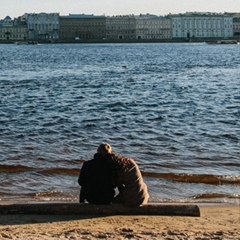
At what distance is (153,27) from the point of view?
172500mm

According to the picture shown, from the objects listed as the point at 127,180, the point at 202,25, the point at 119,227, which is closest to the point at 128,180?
the point at 127,180

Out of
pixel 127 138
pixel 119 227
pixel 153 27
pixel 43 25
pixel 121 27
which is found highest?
pixel 43 25

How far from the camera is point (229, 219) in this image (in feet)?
26.1

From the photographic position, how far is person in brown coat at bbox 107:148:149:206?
25.6 ft

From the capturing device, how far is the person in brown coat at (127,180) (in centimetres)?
779

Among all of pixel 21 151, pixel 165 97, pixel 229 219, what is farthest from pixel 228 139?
pixel 165 97

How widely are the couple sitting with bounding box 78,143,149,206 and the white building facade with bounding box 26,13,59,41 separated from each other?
16536cm

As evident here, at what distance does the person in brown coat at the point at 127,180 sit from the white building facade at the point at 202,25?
168 meters

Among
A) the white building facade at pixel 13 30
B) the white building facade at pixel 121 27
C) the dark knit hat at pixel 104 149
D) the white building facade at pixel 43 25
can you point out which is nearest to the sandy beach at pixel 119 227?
the dark knit hat at pixel 104 149

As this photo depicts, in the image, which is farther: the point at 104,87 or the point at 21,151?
the point at 104,87

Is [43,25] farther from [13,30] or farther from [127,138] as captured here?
[127,138]

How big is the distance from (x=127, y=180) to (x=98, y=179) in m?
0.33

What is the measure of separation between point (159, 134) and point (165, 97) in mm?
11118

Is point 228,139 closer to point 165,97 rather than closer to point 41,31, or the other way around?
point 165,97
